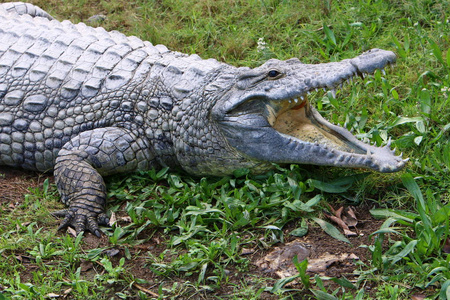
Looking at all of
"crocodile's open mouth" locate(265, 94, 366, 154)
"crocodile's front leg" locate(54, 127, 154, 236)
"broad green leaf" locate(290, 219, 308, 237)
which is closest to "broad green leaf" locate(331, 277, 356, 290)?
"broad green leaf" locate(290, 219, 308, 237)

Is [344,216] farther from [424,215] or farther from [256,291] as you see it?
[256,291]

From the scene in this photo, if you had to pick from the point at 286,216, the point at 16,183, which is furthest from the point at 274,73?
the point at 16,183

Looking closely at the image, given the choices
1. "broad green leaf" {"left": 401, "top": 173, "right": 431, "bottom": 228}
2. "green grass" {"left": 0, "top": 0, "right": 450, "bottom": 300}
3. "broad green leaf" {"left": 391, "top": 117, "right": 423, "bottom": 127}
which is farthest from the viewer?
"broad green leaf" {"left": 391, "top": 117, "right": 423, "bottom": 127}

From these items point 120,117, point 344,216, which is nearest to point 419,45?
point 344,216

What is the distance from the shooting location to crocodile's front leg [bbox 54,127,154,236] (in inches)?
168

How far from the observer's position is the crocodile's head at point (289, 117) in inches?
159

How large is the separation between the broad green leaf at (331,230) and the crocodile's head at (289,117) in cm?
39

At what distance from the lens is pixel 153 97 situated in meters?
4.58

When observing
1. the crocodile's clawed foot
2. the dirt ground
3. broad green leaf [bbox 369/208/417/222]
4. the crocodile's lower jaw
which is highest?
the crocodile's lower jaw

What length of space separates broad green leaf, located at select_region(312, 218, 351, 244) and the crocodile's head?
0.39 metres

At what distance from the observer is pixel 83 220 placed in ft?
13.5

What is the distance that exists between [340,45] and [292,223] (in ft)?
8.09

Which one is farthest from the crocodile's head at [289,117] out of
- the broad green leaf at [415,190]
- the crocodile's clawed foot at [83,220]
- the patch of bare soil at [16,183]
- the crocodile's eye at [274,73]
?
the patch of bare soil at [16,183]

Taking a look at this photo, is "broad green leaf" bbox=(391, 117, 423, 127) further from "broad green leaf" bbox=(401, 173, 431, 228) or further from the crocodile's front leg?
the crocodile's front leg
